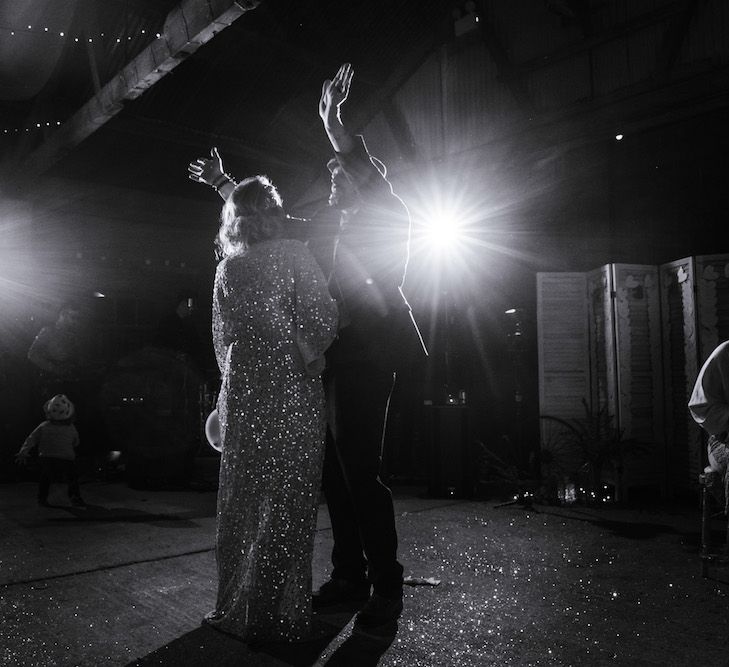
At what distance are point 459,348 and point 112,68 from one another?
221 inches

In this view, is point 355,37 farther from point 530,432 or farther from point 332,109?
point 332,109

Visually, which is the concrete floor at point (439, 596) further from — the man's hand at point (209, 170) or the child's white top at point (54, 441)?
the man's hand at point (209, 170)

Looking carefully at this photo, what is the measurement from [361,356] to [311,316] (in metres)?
0.37

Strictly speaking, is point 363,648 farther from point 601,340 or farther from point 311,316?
point 601,340

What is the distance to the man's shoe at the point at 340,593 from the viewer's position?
2.65 m

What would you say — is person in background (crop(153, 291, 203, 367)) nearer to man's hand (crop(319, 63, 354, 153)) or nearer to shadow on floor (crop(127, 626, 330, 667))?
man's hand (crop(319, 63, 354, 153))

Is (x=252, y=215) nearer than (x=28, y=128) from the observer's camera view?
Yes

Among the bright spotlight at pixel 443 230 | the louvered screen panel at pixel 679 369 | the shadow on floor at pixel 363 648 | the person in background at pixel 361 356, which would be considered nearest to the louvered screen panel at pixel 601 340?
the louvered screen panel at pixel 679 369

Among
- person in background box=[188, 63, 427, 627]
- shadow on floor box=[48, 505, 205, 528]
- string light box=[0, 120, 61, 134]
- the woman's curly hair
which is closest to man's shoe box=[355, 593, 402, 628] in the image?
person in background box=[188, 63, 427, 627]

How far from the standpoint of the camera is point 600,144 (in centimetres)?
677

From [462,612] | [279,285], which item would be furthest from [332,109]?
[462,612]

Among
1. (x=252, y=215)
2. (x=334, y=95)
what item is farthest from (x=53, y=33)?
(x=252, y=215)

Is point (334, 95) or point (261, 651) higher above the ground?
point (334, 95)

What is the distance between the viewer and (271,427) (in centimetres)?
223
